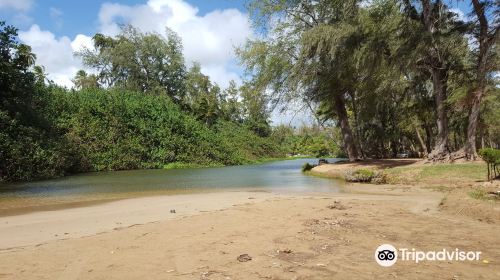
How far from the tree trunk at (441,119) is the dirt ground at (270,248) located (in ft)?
38.5

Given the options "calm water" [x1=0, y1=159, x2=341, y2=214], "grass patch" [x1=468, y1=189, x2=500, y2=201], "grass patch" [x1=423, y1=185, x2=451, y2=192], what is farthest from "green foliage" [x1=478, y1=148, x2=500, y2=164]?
"calm water" [x1=0, y1=159, x2=341, y2=214]

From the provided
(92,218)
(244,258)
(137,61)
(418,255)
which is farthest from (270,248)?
(137,61)

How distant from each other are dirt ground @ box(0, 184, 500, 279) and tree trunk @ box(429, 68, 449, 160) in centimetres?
1175

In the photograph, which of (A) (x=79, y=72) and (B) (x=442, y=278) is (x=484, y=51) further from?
(A) (x=79, y=72)

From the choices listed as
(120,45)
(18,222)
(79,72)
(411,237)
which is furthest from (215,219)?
(79,72)

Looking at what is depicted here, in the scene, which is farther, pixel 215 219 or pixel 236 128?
pixel 236 128

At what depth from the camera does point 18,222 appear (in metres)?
8.42

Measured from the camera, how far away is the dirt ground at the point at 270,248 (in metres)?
4.44

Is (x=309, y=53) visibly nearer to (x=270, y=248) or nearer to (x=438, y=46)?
(x=438, y=46)

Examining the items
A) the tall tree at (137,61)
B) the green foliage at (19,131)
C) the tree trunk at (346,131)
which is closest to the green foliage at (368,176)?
the tree trunk at (346,131)

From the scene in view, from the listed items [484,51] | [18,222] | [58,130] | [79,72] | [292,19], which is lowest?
[18,222]

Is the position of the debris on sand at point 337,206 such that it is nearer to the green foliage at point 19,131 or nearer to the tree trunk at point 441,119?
the tree trunk at point 441,119

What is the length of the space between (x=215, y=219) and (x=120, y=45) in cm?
5498

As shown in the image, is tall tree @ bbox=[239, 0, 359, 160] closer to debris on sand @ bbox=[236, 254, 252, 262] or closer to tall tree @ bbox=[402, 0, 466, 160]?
tall tree @ bbox=[402, 0, 466, 160]
